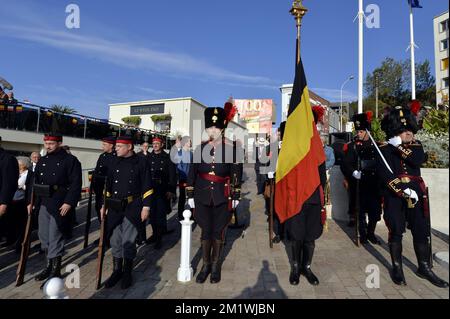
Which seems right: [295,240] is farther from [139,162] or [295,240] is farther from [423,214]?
[139,162]

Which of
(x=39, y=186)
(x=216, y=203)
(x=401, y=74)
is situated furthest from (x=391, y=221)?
(x=401, y=74)

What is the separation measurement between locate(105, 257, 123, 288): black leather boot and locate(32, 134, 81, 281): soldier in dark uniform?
0.80 m

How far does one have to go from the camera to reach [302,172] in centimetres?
434

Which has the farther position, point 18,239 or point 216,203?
point 18,239


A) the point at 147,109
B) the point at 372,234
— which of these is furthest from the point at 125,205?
the point at 147,109

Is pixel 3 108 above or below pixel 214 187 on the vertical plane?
above

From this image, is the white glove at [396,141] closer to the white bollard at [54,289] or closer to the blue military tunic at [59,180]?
the white bollard at [54,289]

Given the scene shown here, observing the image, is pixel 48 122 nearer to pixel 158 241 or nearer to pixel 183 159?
pixel 183 159

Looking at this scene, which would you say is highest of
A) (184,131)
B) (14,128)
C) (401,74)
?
(401,74)

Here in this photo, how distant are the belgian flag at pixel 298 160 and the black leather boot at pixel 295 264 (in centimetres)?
38

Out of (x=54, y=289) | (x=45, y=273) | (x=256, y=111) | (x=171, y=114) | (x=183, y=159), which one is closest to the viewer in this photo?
(x=54, y=289)

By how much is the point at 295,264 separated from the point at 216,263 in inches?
41.6

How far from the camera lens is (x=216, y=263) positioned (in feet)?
13.8
